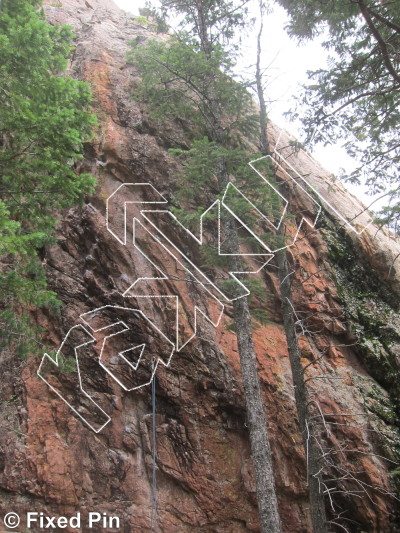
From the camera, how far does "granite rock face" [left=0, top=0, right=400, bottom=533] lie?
23.6ft

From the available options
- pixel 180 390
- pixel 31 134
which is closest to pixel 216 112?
pixel 31 134

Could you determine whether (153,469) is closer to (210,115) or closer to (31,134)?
(31,134)

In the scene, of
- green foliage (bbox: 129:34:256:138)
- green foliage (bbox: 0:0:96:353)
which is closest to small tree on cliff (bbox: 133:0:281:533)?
green foliage (bbox: 129:34:256:138)

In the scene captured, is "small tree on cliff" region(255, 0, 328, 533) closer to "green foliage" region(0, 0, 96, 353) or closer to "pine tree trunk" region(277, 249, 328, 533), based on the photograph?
"pine tree trunk" region(277, 249, 328, 533)

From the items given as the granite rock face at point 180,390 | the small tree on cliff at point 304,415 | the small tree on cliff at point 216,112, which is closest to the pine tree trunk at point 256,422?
the small tree on cliff at point 216,112

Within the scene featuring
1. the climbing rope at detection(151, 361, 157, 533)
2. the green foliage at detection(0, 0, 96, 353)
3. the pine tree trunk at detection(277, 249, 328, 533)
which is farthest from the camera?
the climbing rope at detection(151, 361, 157, 533)

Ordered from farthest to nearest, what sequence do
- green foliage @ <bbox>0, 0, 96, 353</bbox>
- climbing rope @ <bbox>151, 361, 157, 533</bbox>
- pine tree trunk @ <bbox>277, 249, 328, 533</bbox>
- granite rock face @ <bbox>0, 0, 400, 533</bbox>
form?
granite rock face @ <bbox>0, 0, 400, 533</bbox> → climbing rope @ <bbox>151, 361, 157, 533</bbox> → pine tree trunk @ <bbox>277, 249, 328, 533</bbox> → green foliage @ <bbox>0, 0, 96, 353</bbox>

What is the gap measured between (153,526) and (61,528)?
1496 mm

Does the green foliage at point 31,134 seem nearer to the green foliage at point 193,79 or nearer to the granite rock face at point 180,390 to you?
the granite rock face at point 180,390

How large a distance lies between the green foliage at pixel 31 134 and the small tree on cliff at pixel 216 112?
8.06ft

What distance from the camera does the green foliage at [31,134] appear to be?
230 inches

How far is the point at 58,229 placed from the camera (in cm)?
900

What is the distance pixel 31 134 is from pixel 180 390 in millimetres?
5276

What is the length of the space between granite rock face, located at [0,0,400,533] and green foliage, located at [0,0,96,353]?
78.5 inches
